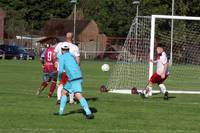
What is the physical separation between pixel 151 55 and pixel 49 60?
511cm

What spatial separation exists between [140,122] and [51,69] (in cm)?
689

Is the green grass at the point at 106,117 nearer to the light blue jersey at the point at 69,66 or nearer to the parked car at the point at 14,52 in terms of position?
the light blue jersey at the point at 69,66

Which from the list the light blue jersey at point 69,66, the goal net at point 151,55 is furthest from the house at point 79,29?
the light blue jersey at point 69,66

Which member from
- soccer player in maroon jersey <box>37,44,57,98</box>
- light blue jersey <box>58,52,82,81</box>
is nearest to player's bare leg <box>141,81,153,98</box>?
soccer player in maroon jersey <box>37,44,57,98</box>

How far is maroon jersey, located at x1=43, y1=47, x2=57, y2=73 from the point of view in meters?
20.3

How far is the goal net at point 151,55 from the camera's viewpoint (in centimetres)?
2633

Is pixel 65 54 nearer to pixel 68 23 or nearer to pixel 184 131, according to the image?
pixel 184 131

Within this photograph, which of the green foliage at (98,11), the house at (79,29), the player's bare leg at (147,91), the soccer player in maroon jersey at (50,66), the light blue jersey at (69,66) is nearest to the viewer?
the light blue jersey at (69,66)

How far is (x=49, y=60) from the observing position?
2045 centimetres

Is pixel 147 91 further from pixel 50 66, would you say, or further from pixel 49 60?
pixel 49 60

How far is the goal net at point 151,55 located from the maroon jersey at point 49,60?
4694 mm

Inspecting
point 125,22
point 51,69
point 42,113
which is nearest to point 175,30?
point 51,69

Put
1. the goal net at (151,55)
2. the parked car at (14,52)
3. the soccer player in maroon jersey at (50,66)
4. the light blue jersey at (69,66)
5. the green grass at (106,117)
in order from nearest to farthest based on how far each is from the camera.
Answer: the green grass at (106,117) < the light blue jersey at (69,66) < the soccer player in maroon jersey at (50,66) < the goal net at (151,55) < the parked car at (14,52)

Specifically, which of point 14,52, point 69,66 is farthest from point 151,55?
point 14,52
